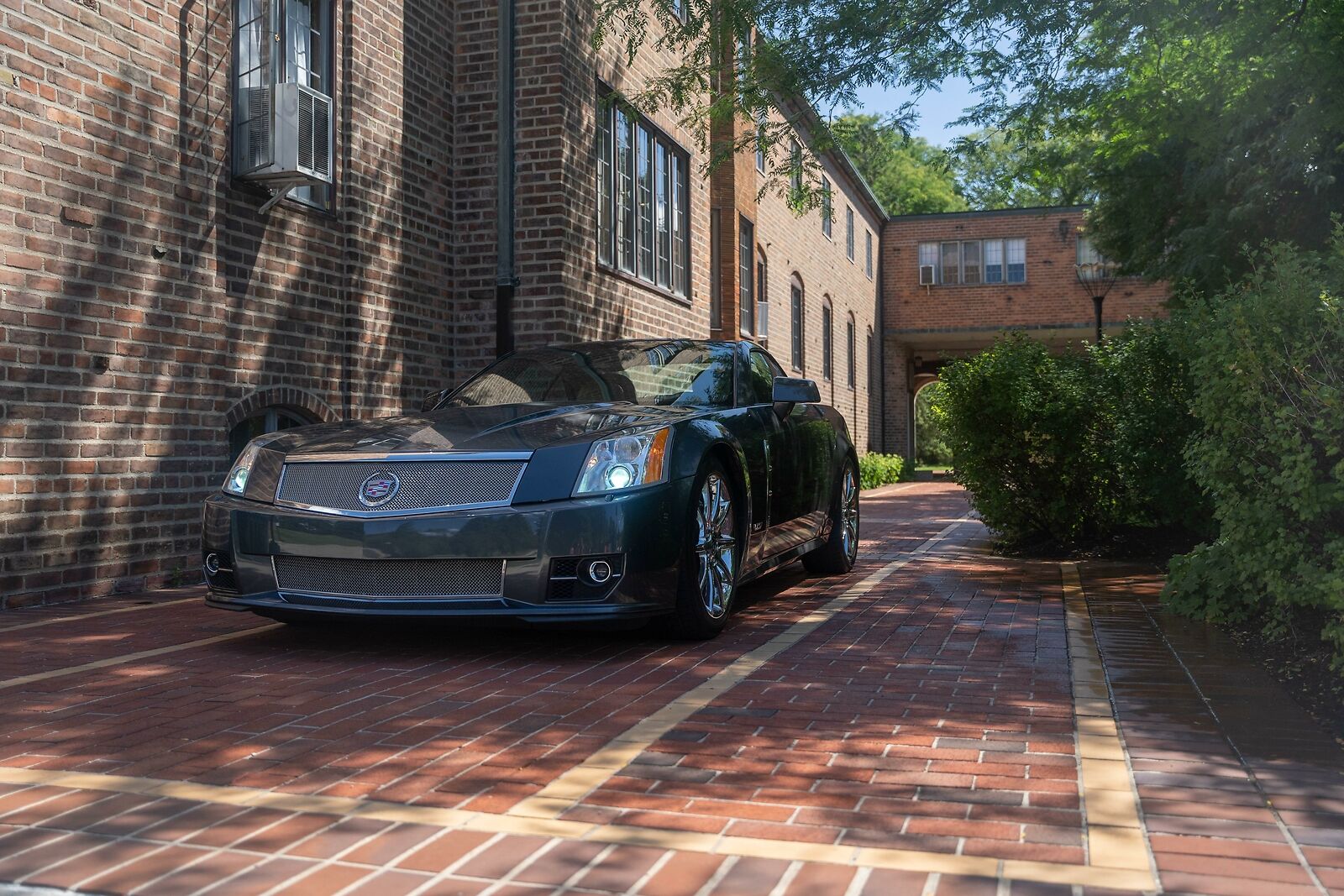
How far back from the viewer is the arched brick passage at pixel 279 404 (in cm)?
848

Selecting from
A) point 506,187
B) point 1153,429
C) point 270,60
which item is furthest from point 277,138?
point 1153,429

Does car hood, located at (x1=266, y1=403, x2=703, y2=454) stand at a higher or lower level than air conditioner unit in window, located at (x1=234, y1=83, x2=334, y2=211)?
lower

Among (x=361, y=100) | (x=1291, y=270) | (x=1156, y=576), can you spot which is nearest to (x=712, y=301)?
(x=361, y=100)

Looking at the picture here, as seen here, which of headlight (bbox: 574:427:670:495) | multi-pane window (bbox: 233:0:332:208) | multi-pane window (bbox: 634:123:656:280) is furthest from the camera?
multi-pane window (bbox: 634:123:656:280)

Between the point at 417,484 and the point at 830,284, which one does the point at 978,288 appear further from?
the point at 417,484

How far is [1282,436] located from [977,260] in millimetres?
33782

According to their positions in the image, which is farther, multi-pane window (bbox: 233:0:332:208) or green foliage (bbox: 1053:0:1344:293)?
green foliage (bbox: 1053:0:1344:293)

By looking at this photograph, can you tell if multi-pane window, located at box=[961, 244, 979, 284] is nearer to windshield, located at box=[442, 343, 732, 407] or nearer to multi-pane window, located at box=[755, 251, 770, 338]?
multi-pane window, located at box=[755, 251, 770, 338]

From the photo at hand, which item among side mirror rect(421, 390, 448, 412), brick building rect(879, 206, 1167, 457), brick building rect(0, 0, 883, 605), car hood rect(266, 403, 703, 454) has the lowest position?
car hood rect(266, 403, 703, 454)

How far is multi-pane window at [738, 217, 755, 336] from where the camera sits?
21609 mm

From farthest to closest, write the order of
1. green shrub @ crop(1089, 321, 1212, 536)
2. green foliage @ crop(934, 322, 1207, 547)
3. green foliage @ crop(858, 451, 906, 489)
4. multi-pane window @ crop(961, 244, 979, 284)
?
multi-pane window @ crop(961, 244, 979, 284), green foliage @ crop(858, 451, 906, 489), green foliage @ crop(934, 322, 1207, 547), green shrub @ crop(1089, 321, 1212, 536)

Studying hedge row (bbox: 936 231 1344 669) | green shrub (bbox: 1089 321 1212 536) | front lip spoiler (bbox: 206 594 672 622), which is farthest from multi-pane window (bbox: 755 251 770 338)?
front lip spoiler (bbox: 206 594 672 622)

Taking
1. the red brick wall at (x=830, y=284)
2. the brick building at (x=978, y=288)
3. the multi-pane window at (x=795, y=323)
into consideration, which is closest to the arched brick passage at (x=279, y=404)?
the red brick wall at (x=830, y=284)

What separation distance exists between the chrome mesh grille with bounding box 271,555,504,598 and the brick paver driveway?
32 cm
